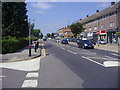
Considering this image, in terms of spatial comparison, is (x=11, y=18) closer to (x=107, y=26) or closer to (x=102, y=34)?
(x=107, y=26)

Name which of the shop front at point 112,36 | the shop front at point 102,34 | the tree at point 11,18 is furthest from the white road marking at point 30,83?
the shop front at point 102,34

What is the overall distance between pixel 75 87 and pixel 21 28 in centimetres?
2257

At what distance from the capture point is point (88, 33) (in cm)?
6338

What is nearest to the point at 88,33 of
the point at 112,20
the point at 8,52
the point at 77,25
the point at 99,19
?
the point at 77,25

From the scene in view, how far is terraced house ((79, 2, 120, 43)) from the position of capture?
42.6 m

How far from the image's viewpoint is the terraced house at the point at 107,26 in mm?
42625

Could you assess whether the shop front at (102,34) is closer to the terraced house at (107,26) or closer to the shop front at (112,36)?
the terraced house at (107,26)

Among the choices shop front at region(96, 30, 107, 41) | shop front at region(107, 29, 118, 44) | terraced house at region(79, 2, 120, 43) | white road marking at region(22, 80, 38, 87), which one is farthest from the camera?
shop front at region(96, 30, 107, 41)

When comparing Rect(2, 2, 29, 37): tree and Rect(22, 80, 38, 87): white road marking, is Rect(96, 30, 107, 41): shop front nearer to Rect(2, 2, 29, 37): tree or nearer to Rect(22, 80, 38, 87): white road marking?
Rect(2, 2, 29, 37): tree

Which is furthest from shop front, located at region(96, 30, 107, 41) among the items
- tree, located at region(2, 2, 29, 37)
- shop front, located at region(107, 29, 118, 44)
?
tree, located at region(2, 2, 29, 37)

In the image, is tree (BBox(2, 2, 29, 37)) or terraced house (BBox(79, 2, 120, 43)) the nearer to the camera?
tree (BBox(2, 2, 29, 37))

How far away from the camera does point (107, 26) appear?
4844cm

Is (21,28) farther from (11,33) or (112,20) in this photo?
(112,20)

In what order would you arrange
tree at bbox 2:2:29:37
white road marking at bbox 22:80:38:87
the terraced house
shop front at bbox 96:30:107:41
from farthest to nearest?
shop front at bbox 96:30:107:41, the terraced house, tree at bbox 2:2:29:37, white road marking at bbox 22:80:38:87
